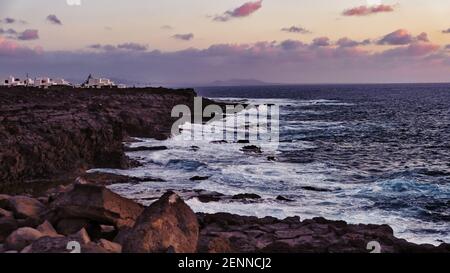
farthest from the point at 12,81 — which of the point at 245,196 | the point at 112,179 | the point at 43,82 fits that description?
the point at 245,196

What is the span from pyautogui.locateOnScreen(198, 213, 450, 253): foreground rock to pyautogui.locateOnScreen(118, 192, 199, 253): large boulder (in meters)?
1.77

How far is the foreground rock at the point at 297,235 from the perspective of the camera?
44.4ft

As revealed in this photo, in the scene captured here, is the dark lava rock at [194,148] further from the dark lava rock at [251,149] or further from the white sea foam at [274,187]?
the dark lava rock at [251,149]

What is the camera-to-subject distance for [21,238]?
438 inches

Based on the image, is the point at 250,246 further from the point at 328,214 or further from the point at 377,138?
the point at 377,138

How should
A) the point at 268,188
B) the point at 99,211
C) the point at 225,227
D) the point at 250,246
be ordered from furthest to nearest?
the point at 268,188, the point at 225,227, the point at 250,246, the point at 99,211

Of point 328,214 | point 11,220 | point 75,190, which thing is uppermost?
point 75,190

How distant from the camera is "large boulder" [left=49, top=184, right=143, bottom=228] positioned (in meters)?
12.6

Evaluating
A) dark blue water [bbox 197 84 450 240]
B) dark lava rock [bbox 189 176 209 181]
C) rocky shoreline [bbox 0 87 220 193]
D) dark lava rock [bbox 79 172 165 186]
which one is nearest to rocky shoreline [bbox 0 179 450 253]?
dark blue water [bbox 197 84 450 240]

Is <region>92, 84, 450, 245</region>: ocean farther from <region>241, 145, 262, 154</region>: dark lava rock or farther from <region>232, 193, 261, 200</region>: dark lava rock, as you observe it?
<region>241, 145, 262, 154</region>: dark lava rock

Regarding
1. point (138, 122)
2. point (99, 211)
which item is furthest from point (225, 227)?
point (138, 122)

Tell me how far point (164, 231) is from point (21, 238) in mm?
3355

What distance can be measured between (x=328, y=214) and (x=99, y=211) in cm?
1044
